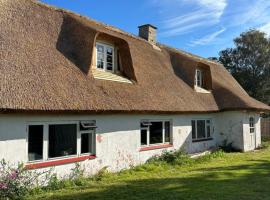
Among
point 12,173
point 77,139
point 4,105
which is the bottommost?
point 12,173

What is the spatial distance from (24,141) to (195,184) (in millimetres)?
5560

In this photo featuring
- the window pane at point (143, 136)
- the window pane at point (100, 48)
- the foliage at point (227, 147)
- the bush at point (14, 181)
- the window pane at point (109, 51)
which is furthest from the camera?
the foliage at point (227, 147)

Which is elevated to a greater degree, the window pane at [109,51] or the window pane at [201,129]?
the window pane at [109,51]

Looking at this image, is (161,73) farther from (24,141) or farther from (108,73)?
(24,141)

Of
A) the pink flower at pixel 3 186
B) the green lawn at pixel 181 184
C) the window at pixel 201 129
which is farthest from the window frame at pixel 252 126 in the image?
the pink flower at pixel 3 186

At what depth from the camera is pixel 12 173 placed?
932 cm

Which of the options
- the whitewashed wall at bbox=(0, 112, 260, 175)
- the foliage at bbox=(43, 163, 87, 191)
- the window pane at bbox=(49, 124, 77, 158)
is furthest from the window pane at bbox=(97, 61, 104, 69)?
the foliage at bbox=(43, 163, 87, 191)

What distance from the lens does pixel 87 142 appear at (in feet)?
40.9

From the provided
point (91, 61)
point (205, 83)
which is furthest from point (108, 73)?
point (205, 83)

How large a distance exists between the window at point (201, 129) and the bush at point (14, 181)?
11717 mm

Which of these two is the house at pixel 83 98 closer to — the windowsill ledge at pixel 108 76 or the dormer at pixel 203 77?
the windowsill ledge at pixel 108 76

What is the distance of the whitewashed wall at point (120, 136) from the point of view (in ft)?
32.2

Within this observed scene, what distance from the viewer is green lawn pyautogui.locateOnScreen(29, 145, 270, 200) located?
9805mm

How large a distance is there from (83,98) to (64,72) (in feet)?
4.07
